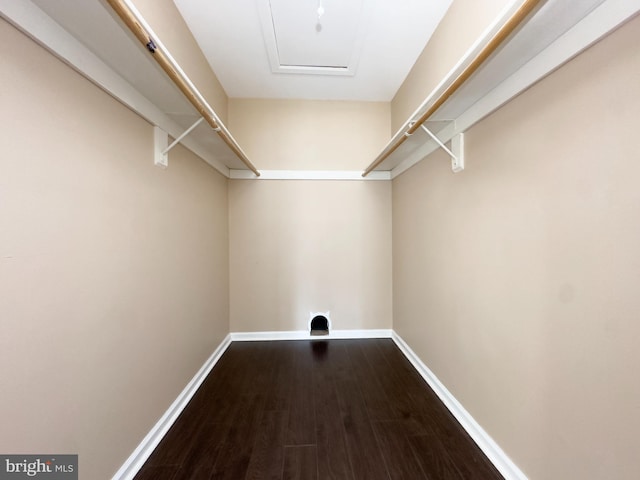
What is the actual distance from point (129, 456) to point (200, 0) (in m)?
2.63

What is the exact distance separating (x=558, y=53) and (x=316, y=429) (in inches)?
85.4

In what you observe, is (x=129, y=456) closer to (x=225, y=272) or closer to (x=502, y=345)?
(x=225, y=272)

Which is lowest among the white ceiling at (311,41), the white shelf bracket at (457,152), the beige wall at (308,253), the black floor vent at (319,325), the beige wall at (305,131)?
the black floor vent at (319,325)

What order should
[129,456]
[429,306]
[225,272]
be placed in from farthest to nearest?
[225,272] < [429,306] < [129,456]

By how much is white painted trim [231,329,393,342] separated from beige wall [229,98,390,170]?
187 centimetres

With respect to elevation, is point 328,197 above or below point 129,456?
above

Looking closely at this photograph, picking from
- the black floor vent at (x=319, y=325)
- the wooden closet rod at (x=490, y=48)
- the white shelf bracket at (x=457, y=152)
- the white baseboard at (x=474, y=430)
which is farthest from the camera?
the black floor vent at (x=319, y=325)

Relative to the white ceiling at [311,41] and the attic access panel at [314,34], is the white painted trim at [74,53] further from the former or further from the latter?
the attic access panel at [314,34]

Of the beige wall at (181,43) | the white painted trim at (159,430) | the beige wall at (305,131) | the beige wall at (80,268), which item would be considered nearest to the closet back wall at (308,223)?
the beige wall at (305,131)

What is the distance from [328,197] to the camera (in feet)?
9.29

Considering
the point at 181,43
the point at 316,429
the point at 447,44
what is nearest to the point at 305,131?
the point at 181,43

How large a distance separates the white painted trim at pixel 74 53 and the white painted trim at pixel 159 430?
1.73 metres

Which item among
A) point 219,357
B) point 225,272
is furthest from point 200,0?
point 219,357

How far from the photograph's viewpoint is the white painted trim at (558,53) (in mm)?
762
